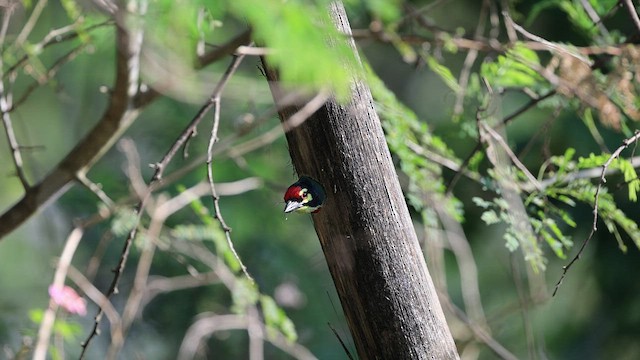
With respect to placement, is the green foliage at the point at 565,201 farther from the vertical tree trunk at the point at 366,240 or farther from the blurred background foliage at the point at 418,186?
the vertical tree trunk at the point at 366,240

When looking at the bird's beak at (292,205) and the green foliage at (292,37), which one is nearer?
the green foliage at (292,37)

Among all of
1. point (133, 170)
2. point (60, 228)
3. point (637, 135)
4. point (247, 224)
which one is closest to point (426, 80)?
point (247, 224)

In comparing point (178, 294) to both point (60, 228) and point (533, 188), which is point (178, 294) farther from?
point (533, 188)

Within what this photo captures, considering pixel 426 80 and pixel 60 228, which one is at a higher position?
pixel 426 80

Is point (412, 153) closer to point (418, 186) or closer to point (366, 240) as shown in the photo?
point (418, 186)

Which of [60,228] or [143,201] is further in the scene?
[60,228]

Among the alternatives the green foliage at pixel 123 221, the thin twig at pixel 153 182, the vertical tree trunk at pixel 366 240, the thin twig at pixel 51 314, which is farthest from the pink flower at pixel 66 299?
the vertical tree trunk at pixel 366 240

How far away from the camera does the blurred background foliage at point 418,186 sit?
1.78 meters

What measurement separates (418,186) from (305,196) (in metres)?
0.85

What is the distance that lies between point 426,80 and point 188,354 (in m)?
2.35

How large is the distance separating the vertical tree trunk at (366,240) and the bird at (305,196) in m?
0.01

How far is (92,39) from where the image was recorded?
1.91m

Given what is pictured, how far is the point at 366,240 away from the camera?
1001 millimetres

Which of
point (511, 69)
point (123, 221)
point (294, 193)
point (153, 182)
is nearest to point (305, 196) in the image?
point (294, 193)
